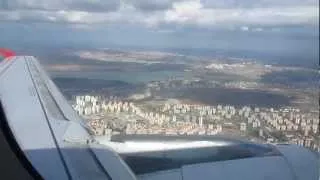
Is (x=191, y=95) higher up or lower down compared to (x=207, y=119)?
higher up

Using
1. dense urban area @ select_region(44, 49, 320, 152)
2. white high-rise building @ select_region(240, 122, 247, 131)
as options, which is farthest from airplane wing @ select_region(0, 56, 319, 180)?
white high-rise building @ select_region(240, 122, 247, 131)

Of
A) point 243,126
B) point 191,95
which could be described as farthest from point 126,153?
point 191,95

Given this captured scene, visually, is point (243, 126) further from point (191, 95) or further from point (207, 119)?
point (191, 95)

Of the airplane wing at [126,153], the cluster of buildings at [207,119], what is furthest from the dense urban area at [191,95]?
the airplane wing at [126,153]

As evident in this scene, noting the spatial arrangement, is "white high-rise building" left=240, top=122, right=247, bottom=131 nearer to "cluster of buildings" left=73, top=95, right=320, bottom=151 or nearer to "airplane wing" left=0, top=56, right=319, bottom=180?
"cluster of buildings" left=73, top=95, right=320, bottom=151

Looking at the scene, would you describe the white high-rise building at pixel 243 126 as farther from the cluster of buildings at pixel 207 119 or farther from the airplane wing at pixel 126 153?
the airplane wing at pixel 126 153

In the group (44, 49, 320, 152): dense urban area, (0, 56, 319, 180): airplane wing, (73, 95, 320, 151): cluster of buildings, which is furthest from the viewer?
(44, 49, 320, 152): dense urban area
